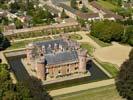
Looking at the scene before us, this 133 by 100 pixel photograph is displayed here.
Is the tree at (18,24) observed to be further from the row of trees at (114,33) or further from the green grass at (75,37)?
the row of trees at (114,33)

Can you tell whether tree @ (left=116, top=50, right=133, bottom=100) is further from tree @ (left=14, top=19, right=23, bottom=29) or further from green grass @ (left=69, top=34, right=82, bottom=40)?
tree @ (left=14, top=19, right=23, bottom=29)

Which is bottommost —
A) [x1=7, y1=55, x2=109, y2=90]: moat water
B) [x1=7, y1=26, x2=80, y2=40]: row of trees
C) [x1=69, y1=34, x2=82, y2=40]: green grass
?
[x1=7, y1=55, x2=109, y2=90]: moat water

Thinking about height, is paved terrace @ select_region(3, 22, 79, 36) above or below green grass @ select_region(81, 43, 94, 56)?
above

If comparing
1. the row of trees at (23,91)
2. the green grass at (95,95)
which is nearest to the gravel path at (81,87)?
the green grass at (95,95)

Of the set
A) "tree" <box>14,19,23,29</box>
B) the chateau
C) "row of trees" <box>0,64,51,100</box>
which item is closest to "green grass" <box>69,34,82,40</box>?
"tree" <box>14,19,23,29</box>

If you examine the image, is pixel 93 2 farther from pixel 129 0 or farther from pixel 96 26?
pixel 96 26

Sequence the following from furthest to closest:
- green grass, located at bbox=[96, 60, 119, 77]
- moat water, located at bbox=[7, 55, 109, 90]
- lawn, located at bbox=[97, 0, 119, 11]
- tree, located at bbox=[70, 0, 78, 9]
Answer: tree, located at bbox=[70, 0, 78, 9] < lawn, located at bbox=[97, 0, 119, 11] < green grass, located at bbox=[96, 60, 119, 77] < moat water, located at bbox=[7, 55, 109, 90]

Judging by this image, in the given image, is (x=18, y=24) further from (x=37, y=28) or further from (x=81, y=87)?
(x=81, y=87)
